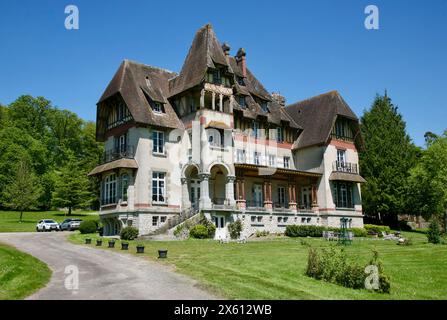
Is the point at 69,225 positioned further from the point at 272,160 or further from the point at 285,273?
the point at 285,273

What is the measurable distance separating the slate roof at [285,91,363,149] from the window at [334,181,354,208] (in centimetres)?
488

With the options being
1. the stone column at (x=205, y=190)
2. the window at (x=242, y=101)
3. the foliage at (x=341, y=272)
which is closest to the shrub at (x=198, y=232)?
the stone column at (x=205, y=190)

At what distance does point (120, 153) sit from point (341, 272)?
25442mm

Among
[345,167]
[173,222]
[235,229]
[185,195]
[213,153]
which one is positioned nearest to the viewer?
[173,222]

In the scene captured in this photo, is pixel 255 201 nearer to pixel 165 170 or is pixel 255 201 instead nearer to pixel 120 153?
pixel 165 170

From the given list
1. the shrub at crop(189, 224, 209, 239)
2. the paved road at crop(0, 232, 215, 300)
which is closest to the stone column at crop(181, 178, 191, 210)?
the shrub at crop(189, 224, 209, 239)

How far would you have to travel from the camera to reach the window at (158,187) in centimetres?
3712

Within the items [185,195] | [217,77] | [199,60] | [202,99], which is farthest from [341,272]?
[199,60]

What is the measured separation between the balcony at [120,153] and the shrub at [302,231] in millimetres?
14939

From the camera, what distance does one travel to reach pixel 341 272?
52.1 feet

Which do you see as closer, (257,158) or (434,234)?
(434,234)

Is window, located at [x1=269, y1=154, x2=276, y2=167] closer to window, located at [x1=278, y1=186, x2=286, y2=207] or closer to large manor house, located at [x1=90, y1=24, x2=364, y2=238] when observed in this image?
large manor house, located at [x1=90, y1=24, x2=364, y2=238]
